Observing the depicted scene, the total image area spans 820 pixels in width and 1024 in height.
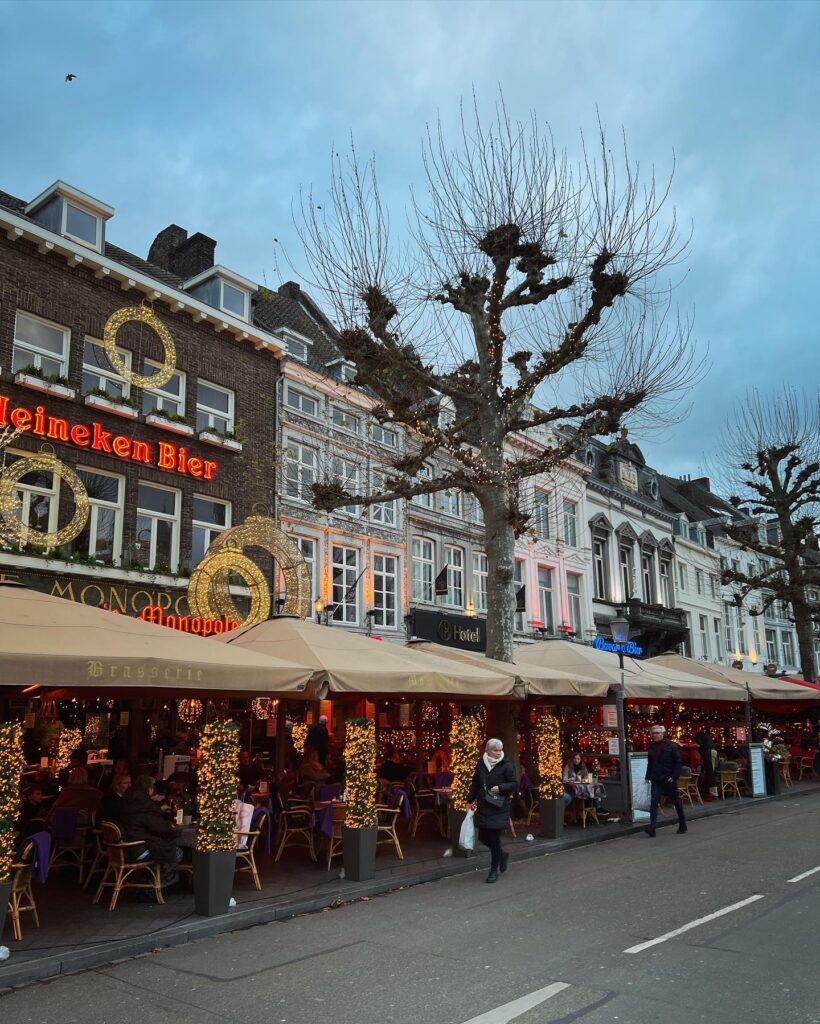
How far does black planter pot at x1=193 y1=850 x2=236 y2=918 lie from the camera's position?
26.6 ft

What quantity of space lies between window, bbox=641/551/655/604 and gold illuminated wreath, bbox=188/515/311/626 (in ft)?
86.6

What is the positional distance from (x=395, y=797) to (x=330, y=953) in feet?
20.1

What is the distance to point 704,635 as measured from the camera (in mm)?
44281

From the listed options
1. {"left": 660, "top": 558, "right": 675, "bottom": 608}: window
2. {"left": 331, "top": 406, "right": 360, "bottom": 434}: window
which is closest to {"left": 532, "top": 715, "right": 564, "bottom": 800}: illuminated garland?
{"left": 331, "top": 406, "right": 360, "bottom": 434}: window

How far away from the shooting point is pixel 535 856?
470 inches

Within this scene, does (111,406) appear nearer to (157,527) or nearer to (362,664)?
(157,527)

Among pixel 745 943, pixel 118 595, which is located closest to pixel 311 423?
pixel 118 595

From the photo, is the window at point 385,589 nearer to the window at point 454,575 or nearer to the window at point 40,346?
the window at point 454,575

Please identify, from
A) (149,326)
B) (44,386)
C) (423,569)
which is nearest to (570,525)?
(423,569)

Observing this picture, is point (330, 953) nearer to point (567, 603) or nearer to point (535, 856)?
point (535, 856)

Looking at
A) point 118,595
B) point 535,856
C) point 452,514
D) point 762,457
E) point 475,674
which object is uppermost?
point 762,457

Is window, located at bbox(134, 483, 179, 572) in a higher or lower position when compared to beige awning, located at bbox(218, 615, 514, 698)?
higher

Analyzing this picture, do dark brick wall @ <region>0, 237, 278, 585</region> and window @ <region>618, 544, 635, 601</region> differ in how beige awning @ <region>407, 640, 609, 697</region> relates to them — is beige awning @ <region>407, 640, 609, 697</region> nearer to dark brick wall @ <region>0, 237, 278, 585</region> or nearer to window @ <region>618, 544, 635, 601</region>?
dark brick wall @ <region>0, 237, 278, 585</region>

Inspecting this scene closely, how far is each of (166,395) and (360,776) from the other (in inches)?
511
